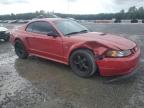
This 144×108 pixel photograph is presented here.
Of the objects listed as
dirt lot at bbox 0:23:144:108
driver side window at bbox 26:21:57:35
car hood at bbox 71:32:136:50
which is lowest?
dirt lot at bbox 0:23:144:108

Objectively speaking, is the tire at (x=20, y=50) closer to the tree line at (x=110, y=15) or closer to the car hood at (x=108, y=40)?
the car hood at (x=108, y=40)

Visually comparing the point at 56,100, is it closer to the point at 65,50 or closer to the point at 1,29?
the point at 65,50

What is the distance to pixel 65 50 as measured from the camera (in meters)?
6.43

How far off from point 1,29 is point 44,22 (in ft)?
20.0

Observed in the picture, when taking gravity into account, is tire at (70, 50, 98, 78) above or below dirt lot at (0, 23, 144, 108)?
above

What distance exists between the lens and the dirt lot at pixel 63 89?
15.3 feet

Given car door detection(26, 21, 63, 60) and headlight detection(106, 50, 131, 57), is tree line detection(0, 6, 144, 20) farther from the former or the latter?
headlight detection(106, 50, 131, 57)

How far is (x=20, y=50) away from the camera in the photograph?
8.20 meters

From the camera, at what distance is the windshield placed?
6767mm

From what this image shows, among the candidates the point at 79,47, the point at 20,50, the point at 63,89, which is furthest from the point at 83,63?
the point at 20,50

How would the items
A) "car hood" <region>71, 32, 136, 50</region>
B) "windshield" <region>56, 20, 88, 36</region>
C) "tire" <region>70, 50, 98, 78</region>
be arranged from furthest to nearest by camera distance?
"windshield" <region>56, 20, 88, 36</region> → "tire" <region>70, 50, 98, 78</region> → "car hood" <region>71, 32, 136, 50</region>

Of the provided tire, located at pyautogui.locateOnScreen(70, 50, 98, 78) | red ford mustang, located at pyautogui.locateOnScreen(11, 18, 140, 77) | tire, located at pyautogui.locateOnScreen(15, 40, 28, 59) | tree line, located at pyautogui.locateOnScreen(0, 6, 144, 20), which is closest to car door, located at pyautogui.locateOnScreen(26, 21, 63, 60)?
red ford mustang, located at pyautogui.locateOnScreen(11, 18, 140, 77)

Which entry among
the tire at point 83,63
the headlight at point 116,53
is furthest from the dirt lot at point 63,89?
the headlight at point 116,53

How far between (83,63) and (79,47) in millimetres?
398
